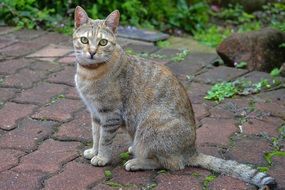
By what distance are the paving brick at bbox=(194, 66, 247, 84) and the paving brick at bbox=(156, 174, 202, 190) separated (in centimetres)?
216

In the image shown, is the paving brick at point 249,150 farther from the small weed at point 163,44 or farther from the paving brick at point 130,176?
the small weed at point 163,44

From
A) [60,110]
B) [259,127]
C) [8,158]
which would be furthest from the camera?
[60,110]

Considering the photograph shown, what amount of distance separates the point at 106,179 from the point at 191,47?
3.95 m

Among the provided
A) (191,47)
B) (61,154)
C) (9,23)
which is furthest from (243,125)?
(9,23)

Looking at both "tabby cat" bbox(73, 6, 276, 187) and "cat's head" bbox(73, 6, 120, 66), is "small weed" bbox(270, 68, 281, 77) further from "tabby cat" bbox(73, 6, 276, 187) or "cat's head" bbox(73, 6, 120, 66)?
"cat's head" bbox(73, 6, 120, 66)

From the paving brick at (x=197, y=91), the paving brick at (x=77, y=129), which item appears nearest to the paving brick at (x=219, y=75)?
the paving brick at (x=197, y=91)

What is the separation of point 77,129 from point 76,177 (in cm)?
86

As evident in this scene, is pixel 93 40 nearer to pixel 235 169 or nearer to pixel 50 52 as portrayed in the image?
pixel 235 169

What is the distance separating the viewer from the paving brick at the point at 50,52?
6.31 metres

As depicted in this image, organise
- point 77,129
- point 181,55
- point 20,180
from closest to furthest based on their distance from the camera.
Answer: point 20,180 → point 77,129 → point 181,55

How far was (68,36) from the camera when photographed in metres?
7.18

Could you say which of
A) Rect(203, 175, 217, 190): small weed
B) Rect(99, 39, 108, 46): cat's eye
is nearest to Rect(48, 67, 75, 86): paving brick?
Rect(99, 39, 108, 46): cat's eye

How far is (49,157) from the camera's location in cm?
409

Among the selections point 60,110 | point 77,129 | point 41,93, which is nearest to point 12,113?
point 60,110
